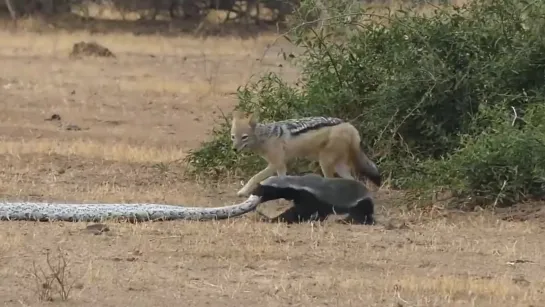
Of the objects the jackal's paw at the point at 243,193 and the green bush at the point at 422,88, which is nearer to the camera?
the jackal's paw at the point at 243,193

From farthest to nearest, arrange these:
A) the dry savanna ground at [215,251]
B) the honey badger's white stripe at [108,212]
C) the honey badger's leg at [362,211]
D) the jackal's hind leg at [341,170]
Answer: the jackal's hind leg at [341,170] < the honey badger's leg at [362,211] < the honey badger's white stripe at [108,212] < the dry savanna ground at [215,251]

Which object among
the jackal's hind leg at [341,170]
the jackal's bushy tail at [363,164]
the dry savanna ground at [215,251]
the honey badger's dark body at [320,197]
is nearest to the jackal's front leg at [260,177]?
the dry savanna ground at [215,251]

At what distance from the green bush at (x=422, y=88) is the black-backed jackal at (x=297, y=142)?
31.1 inches

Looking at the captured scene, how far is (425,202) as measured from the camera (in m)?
10.3

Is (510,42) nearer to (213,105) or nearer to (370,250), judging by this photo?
(370,250)

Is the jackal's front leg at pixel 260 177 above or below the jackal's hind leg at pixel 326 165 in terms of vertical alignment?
below

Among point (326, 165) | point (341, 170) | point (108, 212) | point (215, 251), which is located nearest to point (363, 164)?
point (341, 170)

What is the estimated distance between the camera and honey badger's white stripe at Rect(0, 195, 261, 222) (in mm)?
9086

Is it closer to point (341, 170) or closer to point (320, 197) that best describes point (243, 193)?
point (341, 170)

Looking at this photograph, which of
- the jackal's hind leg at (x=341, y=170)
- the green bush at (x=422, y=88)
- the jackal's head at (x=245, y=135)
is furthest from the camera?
the green bush at (x=422, y=88)

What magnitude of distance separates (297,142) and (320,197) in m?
1.32

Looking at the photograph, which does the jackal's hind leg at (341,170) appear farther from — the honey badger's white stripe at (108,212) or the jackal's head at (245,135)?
the honey badger's white stripe at (108,212)

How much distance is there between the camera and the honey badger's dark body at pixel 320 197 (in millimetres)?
9164

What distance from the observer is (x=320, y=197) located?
9.20m
